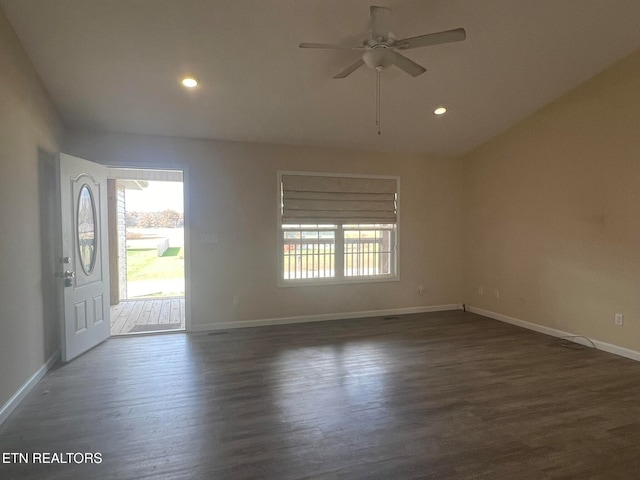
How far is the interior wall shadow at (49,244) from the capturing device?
11.2 ft

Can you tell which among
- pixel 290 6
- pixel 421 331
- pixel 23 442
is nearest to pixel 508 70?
pixel 290 6

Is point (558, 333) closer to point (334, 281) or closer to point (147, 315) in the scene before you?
point (334, 281)

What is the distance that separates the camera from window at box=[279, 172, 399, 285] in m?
5.09

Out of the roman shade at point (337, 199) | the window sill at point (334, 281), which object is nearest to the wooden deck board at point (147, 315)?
the window sill at point (334, 281)

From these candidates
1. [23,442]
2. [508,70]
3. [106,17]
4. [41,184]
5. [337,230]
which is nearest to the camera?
[23,442]

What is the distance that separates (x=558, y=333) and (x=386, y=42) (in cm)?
405

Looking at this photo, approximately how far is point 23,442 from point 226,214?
3.09 metres

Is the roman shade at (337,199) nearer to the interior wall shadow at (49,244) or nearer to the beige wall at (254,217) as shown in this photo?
the beige wall at (254,217)

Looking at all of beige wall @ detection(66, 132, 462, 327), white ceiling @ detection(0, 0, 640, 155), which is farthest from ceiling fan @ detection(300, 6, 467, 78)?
beige wall @ detection(66, 132, 462, 327)

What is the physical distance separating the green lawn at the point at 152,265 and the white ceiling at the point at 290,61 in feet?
18.0

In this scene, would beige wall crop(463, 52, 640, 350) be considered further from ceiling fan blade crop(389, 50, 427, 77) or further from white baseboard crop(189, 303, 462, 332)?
ceiling fan blade crop(389, 50, 427, 77)

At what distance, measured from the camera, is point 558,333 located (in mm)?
4418

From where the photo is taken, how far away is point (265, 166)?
16.3 ft

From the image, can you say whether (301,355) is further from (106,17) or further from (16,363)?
(106,17)
